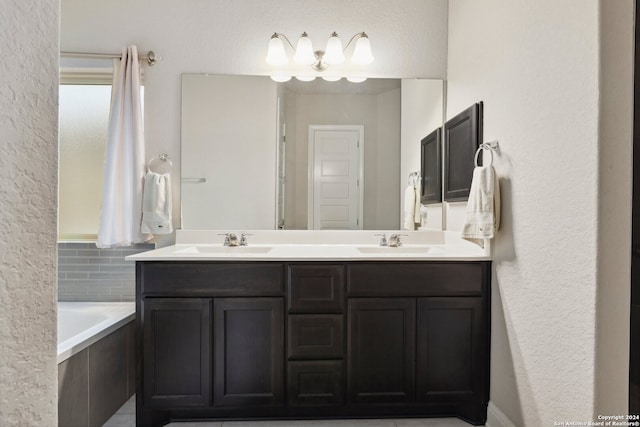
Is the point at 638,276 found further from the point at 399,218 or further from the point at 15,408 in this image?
the point at 15,408

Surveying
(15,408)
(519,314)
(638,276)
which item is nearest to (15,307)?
(15,408)

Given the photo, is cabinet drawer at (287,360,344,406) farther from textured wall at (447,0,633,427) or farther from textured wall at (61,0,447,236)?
textured wall at (61,0,447,236)

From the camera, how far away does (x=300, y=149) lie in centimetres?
231

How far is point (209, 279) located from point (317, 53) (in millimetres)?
1511

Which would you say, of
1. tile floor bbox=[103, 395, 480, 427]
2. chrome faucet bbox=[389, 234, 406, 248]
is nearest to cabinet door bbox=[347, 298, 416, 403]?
tile floor bbox=[103, 395, 480, 427]

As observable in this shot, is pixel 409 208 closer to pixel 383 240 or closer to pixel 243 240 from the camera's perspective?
pixel 383 240

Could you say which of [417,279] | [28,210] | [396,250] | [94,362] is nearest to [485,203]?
[417,279]

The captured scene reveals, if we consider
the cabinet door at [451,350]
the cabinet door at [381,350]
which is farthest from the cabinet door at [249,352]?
the cabinet door at [451,350]

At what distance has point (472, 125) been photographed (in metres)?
1.90

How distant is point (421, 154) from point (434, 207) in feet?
1.13

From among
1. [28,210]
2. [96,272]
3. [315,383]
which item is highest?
[28,210]

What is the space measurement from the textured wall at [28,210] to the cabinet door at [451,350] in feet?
4.99

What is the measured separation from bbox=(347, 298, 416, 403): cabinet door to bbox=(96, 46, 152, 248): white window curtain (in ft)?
4.59

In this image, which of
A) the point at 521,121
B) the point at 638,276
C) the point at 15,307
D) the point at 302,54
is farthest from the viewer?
the point at 302,54
